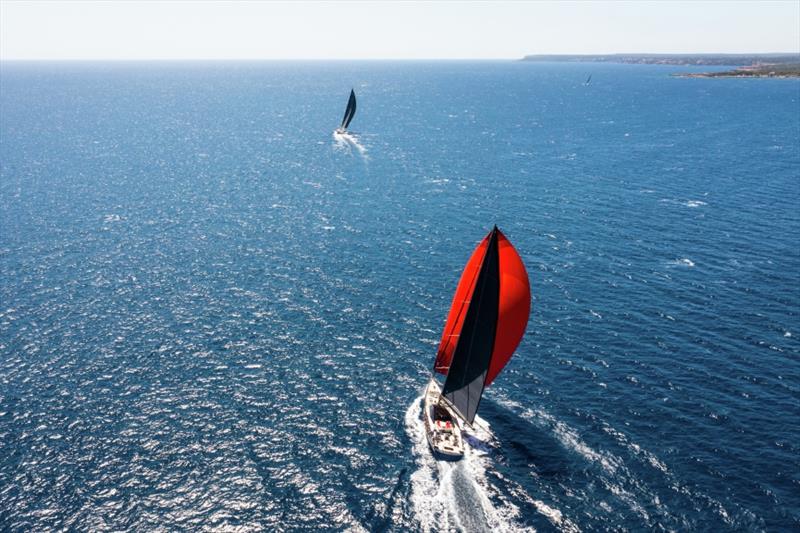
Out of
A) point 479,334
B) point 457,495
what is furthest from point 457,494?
point 479,334

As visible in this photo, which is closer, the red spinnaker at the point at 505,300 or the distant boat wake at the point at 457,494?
the distant boat wake at the point at 457,494

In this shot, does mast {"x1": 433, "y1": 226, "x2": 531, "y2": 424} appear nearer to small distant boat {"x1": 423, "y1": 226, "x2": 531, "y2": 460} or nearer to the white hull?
small distant boat {"x1": 423, "y1": 226, "x2": 531, "y2": 460}

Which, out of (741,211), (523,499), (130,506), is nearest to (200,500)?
(130,506)

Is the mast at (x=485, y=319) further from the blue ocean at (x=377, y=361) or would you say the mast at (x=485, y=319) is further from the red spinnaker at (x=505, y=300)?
the blue ocean at (x=377, y=361)

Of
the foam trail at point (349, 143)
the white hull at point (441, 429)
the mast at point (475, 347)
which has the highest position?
the mast at point (475, 347)

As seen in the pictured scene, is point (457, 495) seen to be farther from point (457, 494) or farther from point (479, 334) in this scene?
point (479, 334)

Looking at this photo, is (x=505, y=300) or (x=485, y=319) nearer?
(x=505, y=300)

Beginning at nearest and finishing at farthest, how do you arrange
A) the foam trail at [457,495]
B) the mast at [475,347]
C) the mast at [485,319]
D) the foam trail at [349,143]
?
the foam trail at [457,495] → the mast at [485,319] → the mast at [475,347] → the foam trail at [349,143]

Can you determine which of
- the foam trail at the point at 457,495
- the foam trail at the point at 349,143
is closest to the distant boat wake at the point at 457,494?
the foam trail at the point at 457,495
